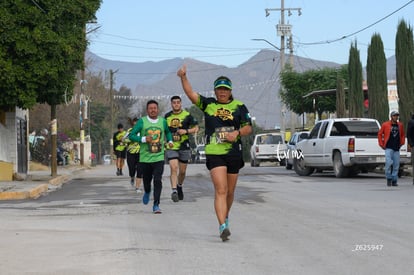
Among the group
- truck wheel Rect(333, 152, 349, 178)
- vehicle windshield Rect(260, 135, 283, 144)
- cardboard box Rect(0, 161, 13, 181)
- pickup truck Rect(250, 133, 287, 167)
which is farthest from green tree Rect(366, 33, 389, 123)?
cardboard box Rect(0, 161, 13, 181)

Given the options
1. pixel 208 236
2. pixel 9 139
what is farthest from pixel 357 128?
pixel 208 236

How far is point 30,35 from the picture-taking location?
2186 cm

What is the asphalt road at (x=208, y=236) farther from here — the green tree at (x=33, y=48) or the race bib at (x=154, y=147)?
the green tree at (x=33, y=48)

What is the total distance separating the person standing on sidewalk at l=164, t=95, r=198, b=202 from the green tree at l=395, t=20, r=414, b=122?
13.2 meters

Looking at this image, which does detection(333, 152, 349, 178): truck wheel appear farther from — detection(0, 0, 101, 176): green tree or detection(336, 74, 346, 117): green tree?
detection(336, 74, 346, 117): green tree

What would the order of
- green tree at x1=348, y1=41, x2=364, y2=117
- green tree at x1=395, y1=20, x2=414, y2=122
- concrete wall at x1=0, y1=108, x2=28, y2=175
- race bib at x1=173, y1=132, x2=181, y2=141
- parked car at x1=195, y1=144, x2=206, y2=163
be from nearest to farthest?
race bib at x1=173, y1=132, x2=181, y2=141 → concrete wall at x1=0, y1=108, x2=28, y2=175 → green tree at x1=395, y1=20, x2=414, y2=122 → green tree at x1=348, y1=41, x2=364, y2=117 → parked car at x1=195, y1=144, x2=206, y2=163

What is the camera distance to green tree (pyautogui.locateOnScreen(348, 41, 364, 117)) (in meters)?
35.2

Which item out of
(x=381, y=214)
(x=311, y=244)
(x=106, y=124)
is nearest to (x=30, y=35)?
(x=381, y=214)

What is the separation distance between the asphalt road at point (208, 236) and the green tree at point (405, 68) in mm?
10851

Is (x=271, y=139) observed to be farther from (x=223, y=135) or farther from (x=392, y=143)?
(x=223, y=135)

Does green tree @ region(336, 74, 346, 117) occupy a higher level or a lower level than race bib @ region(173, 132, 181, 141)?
higher

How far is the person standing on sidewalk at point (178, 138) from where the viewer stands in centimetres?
1532

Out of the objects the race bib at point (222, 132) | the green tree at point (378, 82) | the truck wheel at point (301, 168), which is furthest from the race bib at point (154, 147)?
the green tree at point (378, 82)

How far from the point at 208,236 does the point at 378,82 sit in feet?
78.0
